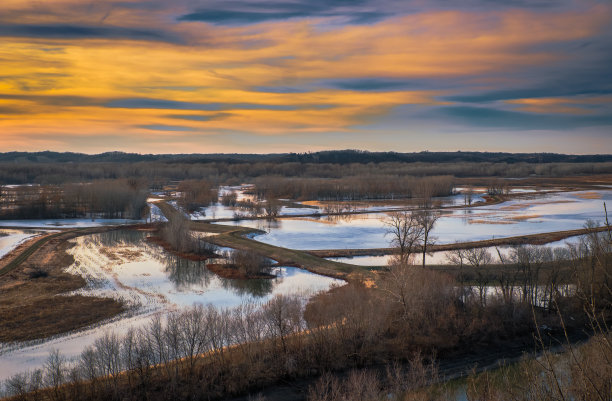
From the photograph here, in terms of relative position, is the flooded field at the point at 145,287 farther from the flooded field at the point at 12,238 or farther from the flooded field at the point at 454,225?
the flooded field at the point at 454,225

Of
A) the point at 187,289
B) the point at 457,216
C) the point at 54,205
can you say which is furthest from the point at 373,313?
the point at 54,205

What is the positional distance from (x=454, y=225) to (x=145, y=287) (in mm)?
36805

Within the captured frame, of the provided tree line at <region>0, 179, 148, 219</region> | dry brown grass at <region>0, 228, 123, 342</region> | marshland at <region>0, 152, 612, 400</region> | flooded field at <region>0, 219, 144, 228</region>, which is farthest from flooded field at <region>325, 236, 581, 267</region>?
tree line at <region>0, 179, 148, 219</region>

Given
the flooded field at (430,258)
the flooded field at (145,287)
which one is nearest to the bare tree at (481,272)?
the flooded field at (430,258)

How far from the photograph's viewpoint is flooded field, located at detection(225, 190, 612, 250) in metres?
46.1

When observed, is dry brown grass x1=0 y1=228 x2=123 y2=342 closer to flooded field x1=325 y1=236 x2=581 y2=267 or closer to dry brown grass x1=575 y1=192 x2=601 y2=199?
flooded field x1=325 y1=236 x2=581 y2=267

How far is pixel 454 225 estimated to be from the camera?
54406mm

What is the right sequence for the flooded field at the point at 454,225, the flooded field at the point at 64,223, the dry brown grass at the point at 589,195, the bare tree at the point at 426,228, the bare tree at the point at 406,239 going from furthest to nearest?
the dry brown grass at the point at 589,195 < the flooded field at the point at 64,223 < the flooded field at the point at 454,225 < the bare tree at the point at 426,228 < the bare tree at the point at 406,239

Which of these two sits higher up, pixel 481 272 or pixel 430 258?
pixel 481 272

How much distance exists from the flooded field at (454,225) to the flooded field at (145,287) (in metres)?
10.7

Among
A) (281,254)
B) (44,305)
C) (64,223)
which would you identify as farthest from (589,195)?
(44,305)

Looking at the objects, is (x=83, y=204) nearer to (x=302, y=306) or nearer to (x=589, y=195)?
(x=302, y=306)

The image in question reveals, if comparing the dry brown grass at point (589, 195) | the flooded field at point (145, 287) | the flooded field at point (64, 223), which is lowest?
the flooded field at point (145, 287)

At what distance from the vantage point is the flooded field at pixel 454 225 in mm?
46062
